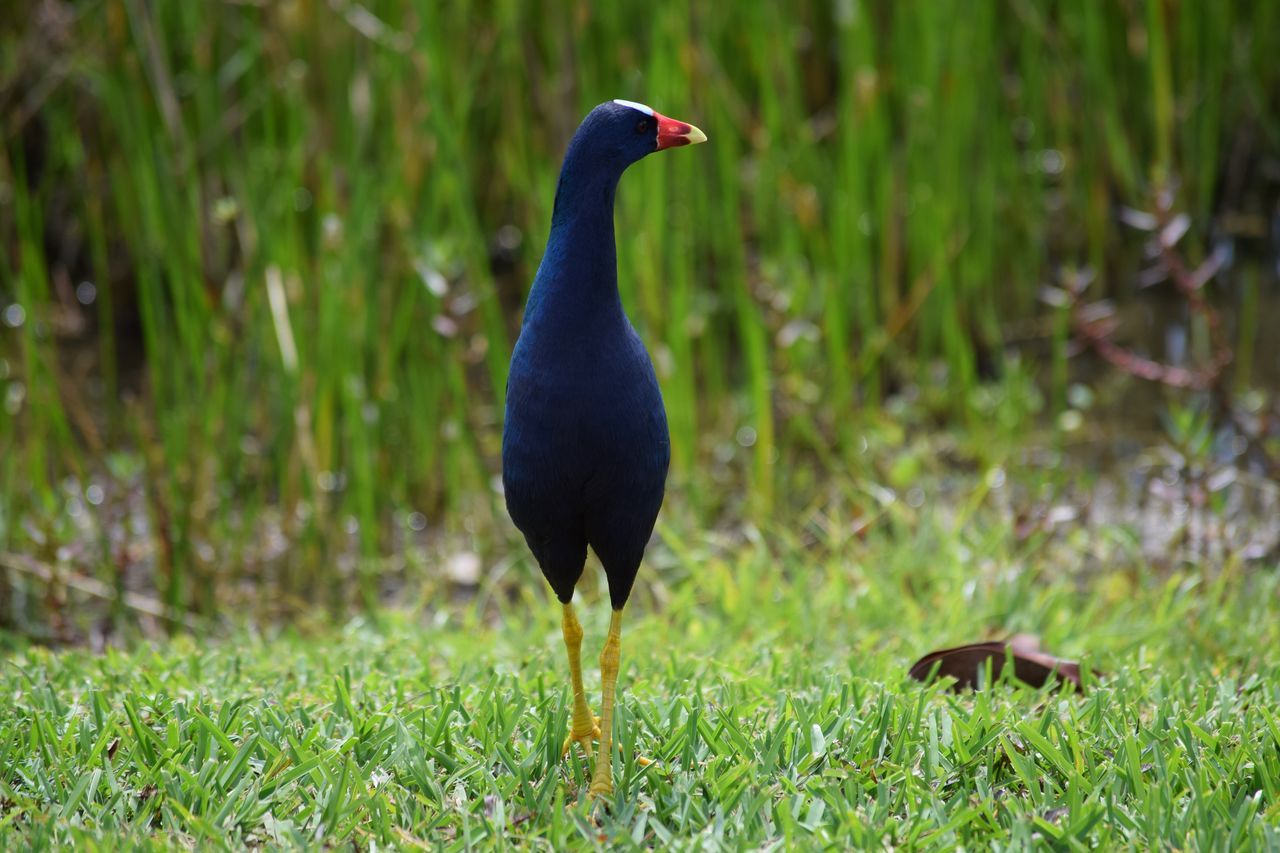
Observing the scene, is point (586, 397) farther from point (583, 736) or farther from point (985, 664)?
point (985, 664)

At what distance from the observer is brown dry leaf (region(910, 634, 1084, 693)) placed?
2.66 metres

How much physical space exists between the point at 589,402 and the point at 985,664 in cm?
112

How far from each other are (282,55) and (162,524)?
4.96ft

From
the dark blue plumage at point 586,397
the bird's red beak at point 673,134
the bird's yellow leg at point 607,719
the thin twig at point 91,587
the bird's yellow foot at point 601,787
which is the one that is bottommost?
the thin twig at point 91,587

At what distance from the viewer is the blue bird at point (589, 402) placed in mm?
1982

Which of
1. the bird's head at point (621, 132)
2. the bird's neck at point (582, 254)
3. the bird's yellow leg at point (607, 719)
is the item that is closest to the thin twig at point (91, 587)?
the bird's yellow leg at point (607, 719)

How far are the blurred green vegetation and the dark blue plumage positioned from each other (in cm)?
148

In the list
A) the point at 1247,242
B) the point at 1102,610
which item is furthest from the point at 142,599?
the point at 1247,242

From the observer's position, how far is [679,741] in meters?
2.16

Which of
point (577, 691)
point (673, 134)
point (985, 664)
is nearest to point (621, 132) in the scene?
point (673, 134)

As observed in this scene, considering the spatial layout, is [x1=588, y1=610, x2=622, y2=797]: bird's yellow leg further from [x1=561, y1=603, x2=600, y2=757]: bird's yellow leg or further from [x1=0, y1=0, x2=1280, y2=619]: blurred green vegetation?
[x1=0, y1=0, x2=1280, y2=619]: blurred green vegetation

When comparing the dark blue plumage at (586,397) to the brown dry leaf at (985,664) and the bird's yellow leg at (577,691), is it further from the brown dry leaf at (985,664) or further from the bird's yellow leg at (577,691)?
the brown dry leaf at (985,664)

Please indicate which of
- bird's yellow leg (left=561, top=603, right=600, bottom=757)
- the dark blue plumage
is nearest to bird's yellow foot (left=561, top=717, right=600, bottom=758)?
bird's yellow leg (left=561, top=603, right=600, bottom=757)

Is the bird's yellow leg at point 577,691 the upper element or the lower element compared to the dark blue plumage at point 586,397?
lower
